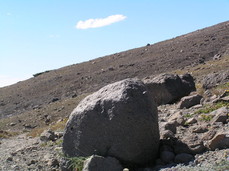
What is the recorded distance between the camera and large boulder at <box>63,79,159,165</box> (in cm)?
871

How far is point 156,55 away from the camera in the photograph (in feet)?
161

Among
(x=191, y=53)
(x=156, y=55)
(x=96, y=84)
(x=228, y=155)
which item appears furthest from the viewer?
(x=156, y=55)

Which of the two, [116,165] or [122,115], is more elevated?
[122,115]

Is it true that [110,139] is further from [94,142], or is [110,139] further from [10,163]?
[10,163]

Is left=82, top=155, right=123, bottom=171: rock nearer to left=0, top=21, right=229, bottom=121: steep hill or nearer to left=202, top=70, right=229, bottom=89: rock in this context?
left=202, top=70, right=229, bottom=89: rock

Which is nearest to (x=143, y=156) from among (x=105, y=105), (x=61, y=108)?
(x=105, y=105)

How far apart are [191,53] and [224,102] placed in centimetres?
3246

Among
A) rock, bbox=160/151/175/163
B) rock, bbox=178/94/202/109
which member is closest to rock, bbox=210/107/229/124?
rock, bbox=160/151/175/163

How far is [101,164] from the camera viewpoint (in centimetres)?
825

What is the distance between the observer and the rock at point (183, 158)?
8312 millimetres

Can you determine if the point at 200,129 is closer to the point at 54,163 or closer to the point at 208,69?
the point at 54,163

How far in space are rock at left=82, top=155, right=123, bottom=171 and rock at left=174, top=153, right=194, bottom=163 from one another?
1321 mm

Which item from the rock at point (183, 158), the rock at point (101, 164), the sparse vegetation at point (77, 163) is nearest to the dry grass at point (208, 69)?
the rock at point (183, 158)

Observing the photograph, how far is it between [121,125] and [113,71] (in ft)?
121
